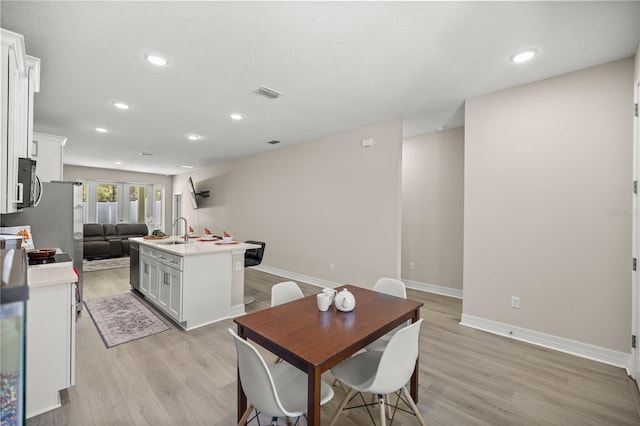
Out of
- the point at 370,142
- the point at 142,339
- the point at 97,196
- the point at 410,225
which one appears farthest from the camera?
the point at 97,196

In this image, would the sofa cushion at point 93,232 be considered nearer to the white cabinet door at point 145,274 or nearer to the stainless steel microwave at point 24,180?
the white cabinet door at point 145,274

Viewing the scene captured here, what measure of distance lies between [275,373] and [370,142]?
139 inches

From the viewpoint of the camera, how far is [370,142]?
14.1 ft

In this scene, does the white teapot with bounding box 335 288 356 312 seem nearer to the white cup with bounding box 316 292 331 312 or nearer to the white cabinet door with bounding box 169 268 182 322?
the white cup with bounding box 316 292 331 312

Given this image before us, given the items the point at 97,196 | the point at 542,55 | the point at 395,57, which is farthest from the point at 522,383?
the point at 97,196

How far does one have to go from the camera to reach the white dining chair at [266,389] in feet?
3.82

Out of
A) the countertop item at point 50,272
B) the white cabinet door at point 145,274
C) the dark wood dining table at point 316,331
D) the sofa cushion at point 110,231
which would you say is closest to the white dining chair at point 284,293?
the dark wood dining table at point 316,331

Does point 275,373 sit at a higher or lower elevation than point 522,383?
higher

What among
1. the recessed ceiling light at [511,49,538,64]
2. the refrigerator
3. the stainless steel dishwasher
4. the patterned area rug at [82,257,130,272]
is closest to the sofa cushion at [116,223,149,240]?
the patterned area rug at [82,257,130,272]

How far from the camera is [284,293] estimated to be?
2.15 m

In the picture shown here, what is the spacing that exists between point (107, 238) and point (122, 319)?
18.3 feet

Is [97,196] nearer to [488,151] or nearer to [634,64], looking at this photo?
[488,151]

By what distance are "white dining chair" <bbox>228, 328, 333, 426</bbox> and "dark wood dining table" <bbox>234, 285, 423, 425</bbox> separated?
12 centimetres

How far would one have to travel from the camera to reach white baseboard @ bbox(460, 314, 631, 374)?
7.94ft
